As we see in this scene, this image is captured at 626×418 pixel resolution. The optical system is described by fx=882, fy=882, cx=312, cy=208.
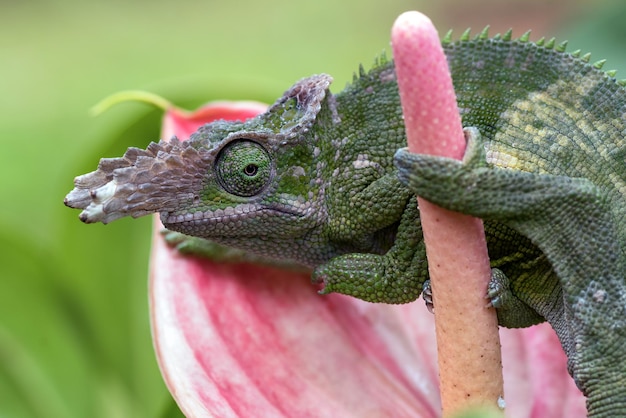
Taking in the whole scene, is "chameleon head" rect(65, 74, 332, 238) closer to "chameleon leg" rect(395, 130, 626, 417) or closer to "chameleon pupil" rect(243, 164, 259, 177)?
"chameleon pupil" rect(243, 164, 259, 177)

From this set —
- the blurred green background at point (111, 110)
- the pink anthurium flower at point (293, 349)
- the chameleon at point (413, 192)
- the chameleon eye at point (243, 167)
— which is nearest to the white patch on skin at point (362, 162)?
the chameleon at point (413, 192)

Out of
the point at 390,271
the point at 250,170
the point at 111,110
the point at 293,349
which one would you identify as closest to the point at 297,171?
the point at 250,170

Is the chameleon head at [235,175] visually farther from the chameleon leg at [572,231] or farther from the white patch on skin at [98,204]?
the chameleon leg at [572,231]

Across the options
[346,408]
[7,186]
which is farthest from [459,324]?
[7,186]

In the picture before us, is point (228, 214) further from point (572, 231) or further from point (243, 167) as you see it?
point (572, 231)

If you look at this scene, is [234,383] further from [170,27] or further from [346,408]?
[170,27]

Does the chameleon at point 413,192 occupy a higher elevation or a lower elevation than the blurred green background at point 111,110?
higher
